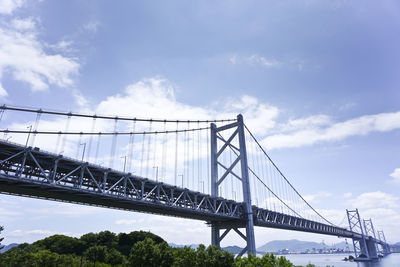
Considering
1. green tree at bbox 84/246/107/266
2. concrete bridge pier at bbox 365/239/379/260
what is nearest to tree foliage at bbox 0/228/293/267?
green tree at bbox 84/246/107/266

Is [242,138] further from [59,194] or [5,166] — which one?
[5,166]

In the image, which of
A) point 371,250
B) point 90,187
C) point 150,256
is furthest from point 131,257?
point 371,250

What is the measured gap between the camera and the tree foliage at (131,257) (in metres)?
30.5

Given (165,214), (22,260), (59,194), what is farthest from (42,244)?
(59,194)

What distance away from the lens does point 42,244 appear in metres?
66.9

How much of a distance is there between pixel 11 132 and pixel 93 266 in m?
23.7

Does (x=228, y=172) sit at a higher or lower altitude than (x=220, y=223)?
higher

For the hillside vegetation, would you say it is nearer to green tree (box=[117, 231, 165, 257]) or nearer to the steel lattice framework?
green tree (box=[117, 231, 165, 257])

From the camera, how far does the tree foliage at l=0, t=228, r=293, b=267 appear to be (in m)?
30.5

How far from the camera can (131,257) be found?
3612 centimetres

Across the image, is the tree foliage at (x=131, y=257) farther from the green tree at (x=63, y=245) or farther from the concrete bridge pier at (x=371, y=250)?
the concrete bridge pier at (x=371, y=250)

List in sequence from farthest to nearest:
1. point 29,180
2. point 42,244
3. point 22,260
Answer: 1. point 42,244
2. point 22,260
3. point 29,180

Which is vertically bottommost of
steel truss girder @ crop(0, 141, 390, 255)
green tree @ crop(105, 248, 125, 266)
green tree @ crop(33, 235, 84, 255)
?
green tree @ crop(105, 248, 125, 266)

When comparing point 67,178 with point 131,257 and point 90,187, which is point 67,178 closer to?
point 90,187
